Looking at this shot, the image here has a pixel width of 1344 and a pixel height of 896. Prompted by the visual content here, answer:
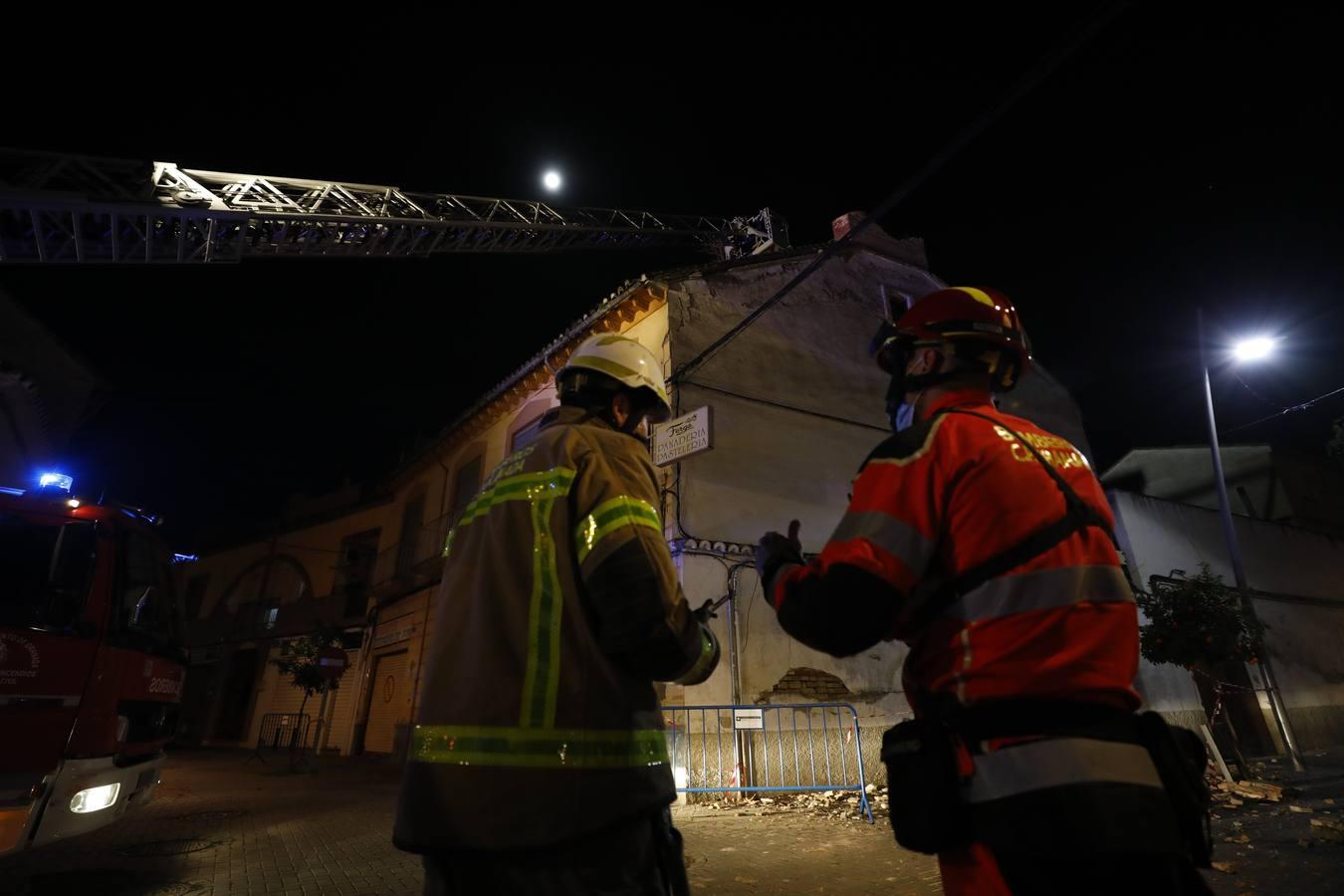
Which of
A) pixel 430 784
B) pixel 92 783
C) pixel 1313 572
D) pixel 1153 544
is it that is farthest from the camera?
pixel 1313 572

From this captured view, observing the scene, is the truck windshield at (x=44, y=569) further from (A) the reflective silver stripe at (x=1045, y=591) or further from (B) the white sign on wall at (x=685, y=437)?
(B) the white sign on wall at (x=685, y=437)

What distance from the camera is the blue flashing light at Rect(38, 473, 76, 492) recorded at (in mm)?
5526

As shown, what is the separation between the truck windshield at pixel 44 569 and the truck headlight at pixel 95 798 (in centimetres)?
112

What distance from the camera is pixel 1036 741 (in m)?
1.25

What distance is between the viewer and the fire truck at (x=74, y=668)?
3.92 meters

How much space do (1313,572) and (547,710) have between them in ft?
64.1

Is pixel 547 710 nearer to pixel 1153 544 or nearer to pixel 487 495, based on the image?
pixel 487 495

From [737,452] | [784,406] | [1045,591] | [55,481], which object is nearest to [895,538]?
[1045,591]

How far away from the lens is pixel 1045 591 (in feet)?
4.50

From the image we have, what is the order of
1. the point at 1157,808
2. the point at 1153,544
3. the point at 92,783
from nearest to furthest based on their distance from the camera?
the point at 1157,808 < the point at 92,783 < the point at 1153,544

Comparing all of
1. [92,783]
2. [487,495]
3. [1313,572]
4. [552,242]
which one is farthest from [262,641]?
[1313,572]

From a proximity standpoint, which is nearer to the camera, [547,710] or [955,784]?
[955,784]

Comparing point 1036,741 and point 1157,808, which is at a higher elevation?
point 1036,741

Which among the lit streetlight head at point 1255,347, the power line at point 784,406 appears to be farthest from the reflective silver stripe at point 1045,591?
the lit streetlight head at point 1255,347
